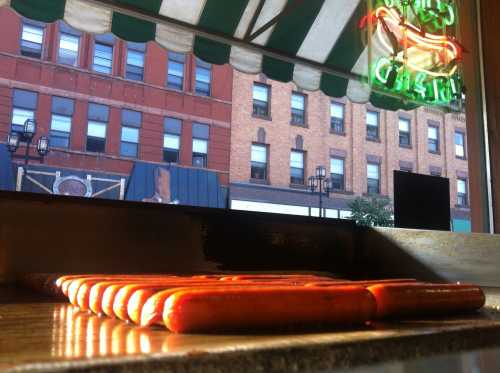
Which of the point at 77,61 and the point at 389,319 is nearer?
the point at 389,319

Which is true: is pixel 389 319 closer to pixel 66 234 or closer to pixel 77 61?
pixel 66 234

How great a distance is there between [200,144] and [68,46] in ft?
21.5

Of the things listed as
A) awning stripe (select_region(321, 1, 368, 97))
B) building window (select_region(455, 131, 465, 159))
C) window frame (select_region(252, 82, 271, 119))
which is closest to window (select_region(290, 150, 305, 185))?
window frame (select_region(252, 82, 271, 119))

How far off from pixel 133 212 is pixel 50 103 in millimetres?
17908

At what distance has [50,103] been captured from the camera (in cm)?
1872

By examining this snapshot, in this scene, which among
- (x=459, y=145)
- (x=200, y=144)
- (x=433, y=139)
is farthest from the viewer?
(x=459, y=145)

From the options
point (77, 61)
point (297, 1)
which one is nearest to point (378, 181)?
point (77, 61)

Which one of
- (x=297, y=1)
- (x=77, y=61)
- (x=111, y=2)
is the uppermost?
(x=77, y=61)

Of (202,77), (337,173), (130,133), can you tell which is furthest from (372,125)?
(130,133)

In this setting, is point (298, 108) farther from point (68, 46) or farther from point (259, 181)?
point (68, 46)

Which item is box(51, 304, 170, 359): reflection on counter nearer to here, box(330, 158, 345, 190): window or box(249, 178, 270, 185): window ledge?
box(249, 178, 270, 185): window ledge

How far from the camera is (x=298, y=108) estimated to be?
78.1 feet

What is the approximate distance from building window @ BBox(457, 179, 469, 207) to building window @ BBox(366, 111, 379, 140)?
5.87m

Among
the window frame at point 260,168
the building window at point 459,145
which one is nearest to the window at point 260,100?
the window frame at point 260,168
